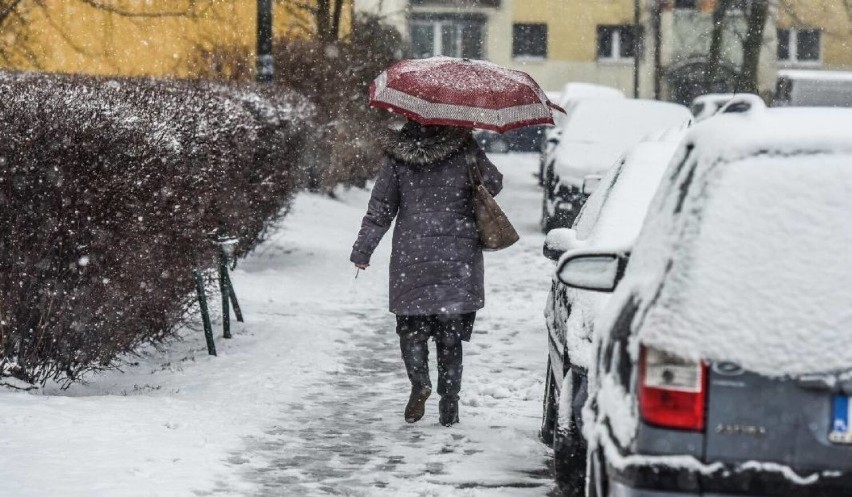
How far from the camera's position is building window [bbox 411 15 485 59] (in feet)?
196

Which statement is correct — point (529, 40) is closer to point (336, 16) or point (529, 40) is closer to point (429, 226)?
point (336, 16)

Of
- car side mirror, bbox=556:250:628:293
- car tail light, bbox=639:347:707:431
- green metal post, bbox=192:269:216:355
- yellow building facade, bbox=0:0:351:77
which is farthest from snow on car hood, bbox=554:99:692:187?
car tail light, bbox=639:347:707:431

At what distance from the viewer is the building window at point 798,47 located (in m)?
59.9

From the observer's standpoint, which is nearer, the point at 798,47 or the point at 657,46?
the point at 657,46

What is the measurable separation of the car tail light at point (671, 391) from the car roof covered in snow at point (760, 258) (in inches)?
2.3

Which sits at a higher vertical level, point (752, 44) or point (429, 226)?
point (429, 226)

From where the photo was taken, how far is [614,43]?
60.6 metres

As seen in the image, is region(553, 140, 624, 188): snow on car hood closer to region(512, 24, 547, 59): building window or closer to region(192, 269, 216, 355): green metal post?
region(192, 269, 216, 355): green metal post

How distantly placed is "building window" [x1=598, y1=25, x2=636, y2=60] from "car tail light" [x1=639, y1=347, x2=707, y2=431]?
5756 cm

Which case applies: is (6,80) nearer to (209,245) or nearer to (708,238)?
(209,245)

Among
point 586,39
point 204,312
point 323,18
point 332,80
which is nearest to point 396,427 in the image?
point 204,312

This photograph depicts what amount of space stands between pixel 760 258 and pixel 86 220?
4764mm

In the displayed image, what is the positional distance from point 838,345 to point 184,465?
353 cm

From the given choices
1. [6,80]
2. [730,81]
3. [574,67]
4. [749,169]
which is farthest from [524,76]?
[574,67]
